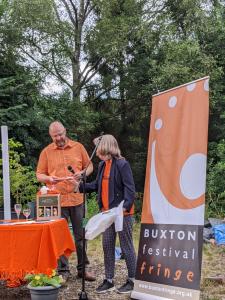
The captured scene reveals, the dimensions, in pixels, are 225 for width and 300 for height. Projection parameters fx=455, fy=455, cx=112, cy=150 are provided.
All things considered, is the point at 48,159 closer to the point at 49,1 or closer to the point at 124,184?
the point at 124,184

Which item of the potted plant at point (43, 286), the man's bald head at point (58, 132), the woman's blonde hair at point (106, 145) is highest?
the man's bald head at point (58, 132)

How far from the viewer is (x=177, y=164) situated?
3.38 meters

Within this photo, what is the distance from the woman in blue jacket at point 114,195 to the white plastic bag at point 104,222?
112mm

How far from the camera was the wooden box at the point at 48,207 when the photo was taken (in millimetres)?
3738

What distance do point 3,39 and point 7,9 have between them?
630mm

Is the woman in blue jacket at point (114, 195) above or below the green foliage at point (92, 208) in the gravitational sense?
above

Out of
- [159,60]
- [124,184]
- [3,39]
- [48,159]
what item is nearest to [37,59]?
[3,39]

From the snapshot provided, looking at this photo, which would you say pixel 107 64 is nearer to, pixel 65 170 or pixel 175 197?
pixel 65 170

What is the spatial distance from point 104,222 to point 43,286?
687mm

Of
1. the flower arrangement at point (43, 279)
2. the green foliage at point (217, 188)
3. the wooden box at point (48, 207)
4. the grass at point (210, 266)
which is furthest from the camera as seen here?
the green foliage at point (217, 188)

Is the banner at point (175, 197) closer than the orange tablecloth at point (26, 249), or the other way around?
the banner at point (175, 197)

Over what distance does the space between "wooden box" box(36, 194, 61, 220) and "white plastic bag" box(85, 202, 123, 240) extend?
31cm

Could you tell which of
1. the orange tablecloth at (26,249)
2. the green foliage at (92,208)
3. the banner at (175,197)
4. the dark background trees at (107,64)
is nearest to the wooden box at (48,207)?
the orange tablecloth at (26,249)

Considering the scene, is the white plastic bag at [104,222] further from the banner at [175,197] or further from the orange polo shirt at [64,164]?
the orange polo shirt at [64,164]
